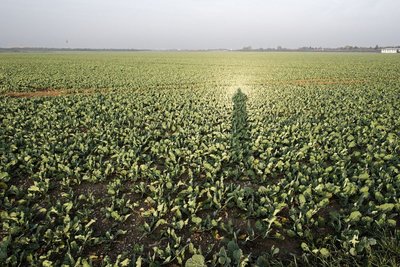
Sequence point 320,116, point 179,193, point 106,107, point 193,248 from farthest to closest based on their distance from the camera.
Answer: point 106,107 → point 320,116 → point 179,193 → point 193,248

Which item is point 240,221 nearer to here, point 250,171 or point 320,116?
point 250,171

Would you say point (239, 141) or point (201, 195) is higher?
point (239, 141)

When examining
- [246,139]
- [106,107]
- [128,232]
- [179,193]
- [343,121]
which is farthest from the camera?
[106,107]

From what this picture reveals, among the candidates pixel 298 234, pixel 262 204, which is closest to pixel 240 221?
pixel 262 204

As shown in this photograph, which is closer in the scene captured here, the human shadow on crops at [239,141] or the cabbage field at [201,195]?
the cabbage field at [201,195]

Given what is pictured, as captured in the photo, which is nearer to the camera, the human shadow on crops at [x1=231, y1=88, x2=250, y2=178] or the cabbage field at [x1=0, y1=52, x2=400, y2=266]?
the cabbage field at [x1=0, y1=52, x2=400, y2=266]

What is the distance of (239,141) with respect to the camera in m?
7.76

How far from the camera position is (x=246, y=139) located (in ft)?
26.7

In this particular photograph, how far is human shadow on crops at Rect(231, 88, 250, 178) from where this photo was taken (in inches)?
248

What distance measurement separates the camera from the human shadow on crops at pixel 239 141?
6289mm

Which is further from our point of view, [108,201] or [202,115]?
[202,115]

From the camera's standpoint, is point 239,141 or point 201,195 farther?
point 239,141

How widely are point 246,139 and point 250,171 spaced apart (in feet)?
8.34

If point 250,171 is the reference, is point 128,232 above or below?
below
